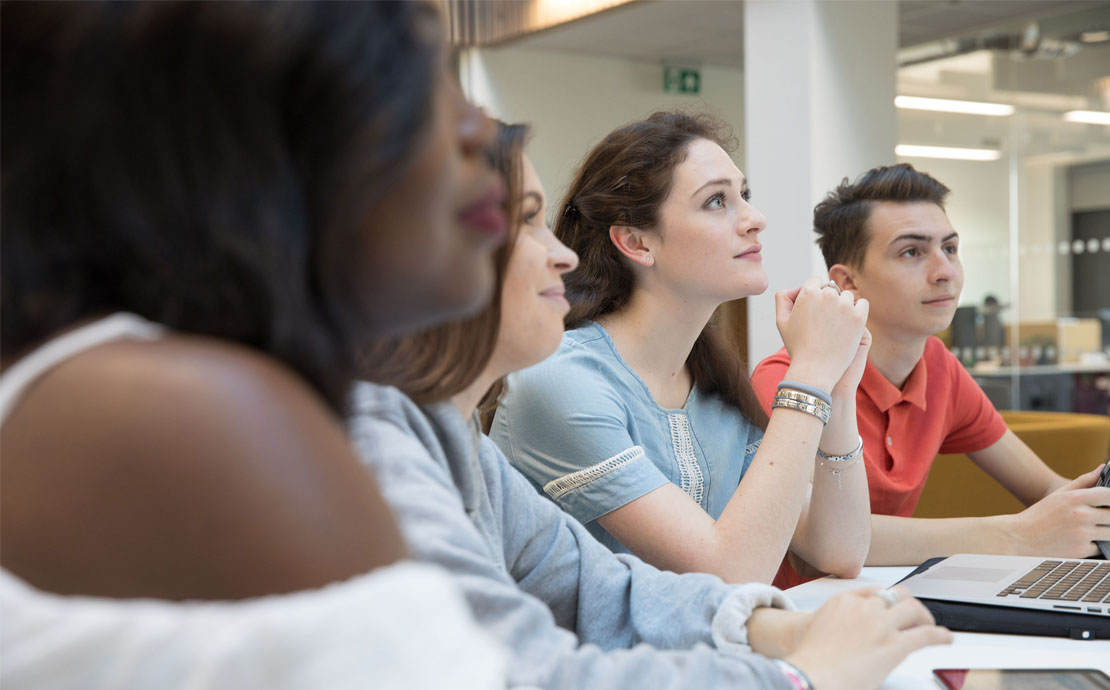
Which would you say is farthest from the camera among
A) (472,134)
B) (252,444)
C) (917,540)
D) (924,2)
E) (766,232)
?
(924,2)

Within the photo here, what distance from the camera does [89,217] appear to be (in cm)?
44

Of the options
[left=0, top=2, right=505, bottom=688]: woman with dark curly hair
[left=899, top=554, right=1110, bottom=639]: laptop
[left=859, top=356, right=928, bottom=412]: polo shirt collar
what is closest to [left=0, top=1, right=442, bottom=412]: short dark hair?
[left=0, top=2, right=505, bottom=688]: woman with dark curly hair

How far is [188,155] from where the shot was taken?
433 millimetres

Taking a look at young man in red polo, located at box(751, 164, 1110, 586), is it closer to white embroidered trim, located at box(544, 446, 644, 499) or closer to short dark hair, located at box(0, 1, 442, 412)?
white embroidered trim, located at box(544, 446, 644, 499)

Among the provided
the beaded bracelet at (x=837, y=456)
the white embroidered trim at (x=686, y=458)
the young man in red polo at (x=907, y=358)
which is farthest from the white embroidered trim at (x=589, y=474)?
the young man in red polo at (x=907, y=358)

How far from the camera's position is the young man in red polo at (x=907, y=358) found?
2.27m

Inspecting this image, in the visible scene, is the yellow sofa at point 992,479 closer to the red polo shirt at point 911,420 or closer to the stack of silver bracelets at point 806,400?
the red polo shirt at point 911,420

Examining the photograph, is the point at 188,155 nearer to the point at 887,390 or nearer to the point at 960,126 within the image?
the point at 887,390

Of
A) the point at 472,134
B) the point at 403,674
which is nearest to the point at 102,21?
the point at 472,134

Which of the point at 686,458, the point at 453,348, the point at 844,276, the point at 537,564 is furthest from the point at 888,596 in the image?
the point at 844,276

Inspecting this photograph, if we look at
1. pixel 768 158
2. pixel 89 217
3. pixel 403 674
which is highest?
pixel 768 158

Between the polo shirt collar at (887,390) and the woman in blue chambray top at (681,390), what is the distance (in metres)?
0.43

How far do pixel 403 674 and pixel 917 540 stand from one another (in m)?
1.58

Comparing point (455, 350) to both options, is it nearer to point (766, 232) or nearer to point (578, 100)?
point (766, 232)
